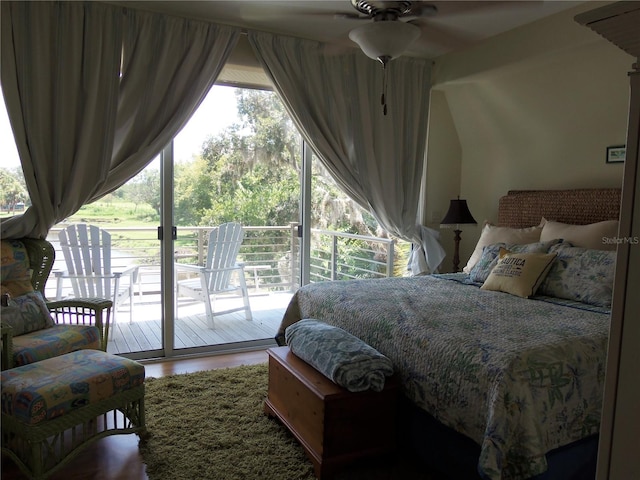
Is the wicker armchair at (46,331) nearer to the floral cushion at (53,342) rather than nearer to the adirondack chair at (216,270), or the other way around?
the floral cushion at (53,342)

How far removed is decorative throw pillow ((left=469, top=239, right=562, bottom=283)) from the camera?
310 centimetres

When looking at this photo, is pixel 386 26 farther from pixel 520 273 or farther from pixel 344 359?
pixel 344 359

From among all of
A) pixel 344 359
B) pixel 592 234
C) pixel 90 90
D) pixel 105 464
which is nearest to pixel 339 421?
pixel 344 359

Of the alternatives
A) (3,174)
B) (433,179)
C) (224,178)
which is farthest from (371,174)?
(3,174)

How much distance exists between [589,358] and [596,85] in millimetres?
2231

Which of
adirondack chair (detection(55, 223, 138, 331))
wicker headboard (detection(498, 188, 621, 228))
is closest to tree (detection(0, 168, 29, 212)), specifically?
adirondack chair (detection(55, 223, 138, 331))

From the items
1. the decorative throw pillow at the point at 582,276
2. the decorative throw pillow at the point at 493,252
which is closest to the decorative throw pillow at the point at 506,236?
the decorative throw pillow at the point at 493,252

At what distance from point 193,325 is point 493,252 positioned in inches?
102

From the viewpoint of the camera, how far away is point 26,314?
2.62 meters

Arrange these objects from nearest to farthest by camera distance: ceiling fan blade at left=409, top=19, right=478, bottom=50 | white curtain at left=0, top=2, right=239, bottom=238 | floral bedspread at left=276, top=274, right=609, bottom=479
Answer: floral bedspread at left=276, top=274, right=609, bottom=479
white curtain at left=0, top=2, right=239, bottom=238
ceiling fan blade at left=409, top=19, right=478, bottom=50

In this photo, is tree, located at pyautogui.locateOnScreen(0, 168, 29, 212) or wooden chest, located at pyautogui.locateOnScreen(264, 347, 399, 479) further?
tree, located at pyautogui.locateOnScreen(0, 168, 29, 212)

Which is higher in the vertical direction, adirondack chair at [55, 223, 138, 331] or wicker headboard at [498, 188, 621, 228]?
wicker headboard at [498, 188, 621, 228]

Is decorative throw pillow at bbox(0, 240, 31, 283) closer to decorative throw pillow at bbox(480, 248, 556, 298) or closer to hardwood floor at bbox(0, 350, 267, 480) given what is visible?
hardwood floor at bbox(0, 350, 267, 480)

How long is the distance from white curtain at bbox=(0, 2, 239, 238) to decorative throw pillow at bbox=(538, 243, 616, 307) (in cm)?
270
